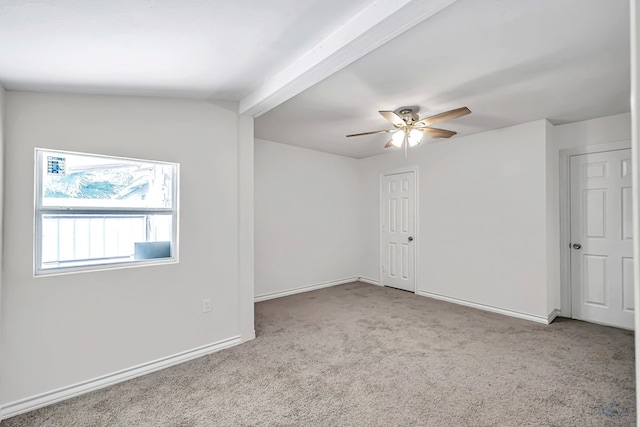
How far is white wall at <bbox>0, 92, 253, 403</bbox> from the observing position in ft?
6.51

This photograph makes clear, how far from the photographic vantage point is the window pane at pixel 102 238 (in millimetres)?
2146

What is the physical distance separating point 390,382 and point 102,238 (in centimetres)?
241

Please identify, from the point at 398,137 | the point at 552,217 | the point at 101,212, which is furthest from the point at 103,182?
the point at 552,217

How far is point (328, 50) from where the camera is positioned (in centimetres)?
181

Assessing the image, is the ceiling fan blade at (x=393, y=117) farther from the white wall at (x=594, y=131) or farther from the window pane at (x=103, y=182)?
the white wall at (x=594, y=131)

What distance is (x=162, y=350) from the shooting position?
2.52m

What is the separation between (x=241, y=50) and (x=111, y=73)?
0.83 m

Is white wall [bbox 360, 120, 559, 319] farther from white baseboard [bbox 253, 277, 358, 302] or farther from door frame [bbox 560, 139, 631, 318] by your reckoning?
white baseboard [bbox 253, 277, 358, 302]

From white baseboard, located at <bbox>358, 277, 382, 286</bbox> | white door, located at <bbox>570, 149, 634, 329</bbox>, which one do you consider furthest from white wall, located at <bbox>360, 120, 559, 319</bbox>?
white baseboard, located at <bbox>358, 277, 382, 286</bbox>

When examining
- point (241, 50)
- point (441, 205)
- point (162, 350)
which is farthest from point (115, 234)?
point (441, 205)

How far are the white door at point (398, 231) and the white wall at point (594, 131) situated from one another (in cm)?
185

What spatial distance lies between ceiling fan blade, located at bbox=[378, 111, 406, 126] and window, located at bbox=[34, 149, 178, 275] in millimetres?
1837

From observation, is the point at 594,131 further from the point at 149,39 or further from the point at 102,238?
the point at 102,238

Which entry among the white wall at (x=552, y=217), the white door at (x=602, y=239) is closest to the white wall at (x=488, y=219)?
the white wall at (x=552, y=217)
